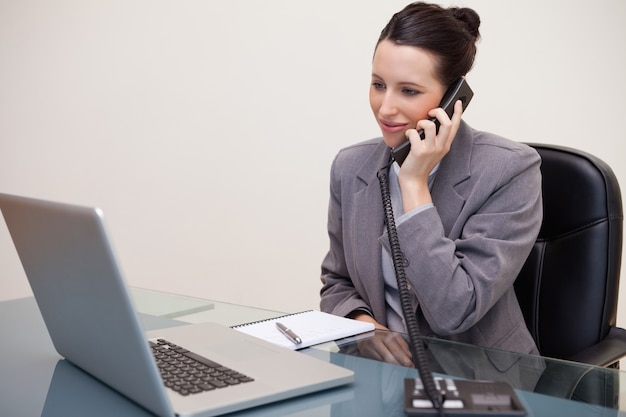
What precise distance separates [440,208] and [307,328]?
505 mm

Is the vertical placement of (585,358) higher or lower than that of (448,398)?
lower

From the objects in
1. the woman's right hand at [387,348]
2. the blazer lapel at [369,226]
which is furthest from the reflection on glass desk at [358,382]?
the blazer lapel at [369,226]

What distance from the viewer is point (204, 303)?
1.54m

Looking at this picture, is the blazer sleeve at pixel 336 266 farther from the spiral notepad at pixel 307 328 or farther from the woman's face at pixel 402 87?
the spiral notepad at pixel 307 328

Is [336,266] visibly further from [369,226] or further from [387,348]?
Result: [387,348]

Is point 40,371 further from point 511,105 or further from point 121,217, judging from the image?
point 121,217

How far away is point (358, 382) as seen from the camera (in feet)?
3.33

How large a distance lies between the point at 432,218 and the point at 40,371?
0.79 metres

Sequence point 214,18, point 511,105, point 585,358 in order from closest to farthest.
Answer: point 585,358 < point 511,105 < point 214,18

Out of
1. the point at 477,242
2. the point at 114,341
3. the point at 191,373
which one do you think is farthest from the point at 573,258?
A: the point at 114,341

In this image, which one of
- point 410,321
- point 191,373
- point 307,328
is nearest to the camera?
point 191,373

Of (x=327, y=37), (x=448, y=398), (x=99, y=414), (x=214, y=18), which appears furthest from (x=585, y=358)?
(x=214, y=18)

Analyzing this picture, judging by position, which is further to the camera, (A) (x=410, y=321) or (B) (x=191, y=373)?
(A) (x=410, y=321)

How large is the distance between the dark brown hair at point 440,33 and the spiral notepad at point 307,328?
0.62 meters
